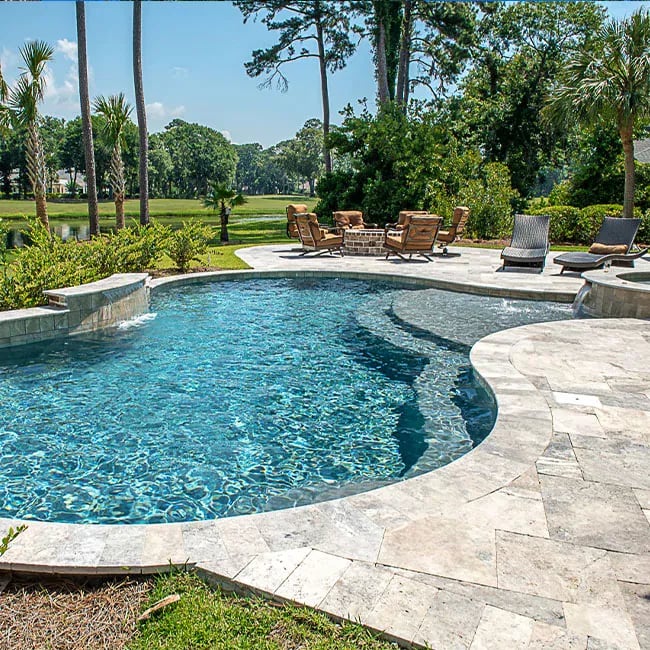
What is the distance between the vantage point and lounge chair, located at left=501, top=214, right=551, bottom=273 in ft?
39.0

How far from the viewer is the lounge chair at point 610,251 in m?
11.1

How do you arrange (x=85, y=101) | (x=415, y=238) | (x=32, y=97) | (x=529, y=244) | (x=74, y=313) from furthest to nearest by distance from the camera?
(x=85, y=101), (x=32, y=97), (x=415, y=238), (x=529, y=244), (x=74, y=313)

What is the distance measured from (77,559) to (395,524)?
1.44 meters

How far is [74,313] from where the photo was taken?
7.53m

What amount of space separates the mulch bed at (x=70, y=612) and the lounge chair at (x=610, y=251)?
10.5 metres

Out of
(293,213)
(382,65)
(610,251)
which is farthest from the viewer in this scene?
(382,65)

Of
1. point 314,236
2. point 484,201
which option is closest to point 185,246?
point 314,236

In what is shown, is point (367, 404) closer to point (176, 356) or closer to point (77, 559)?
point (176, 356)

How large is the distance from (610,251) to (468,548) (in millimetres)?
10622

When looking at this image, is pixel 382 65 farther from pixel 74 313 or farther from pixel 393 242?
pixel 74 313

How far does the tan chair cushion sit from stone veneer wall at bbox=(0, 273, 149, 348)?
29.0ft

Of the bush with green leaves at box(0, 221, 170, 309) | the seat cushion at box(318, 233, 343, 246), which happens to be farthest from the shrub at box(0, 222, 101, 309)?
the seat cushion at box(318, 233, 343, 246)

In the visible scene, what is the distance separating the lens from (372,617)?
7.18ft

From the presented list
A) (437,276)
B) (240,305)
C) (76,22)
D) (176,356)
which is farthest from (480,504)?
(76,22)
